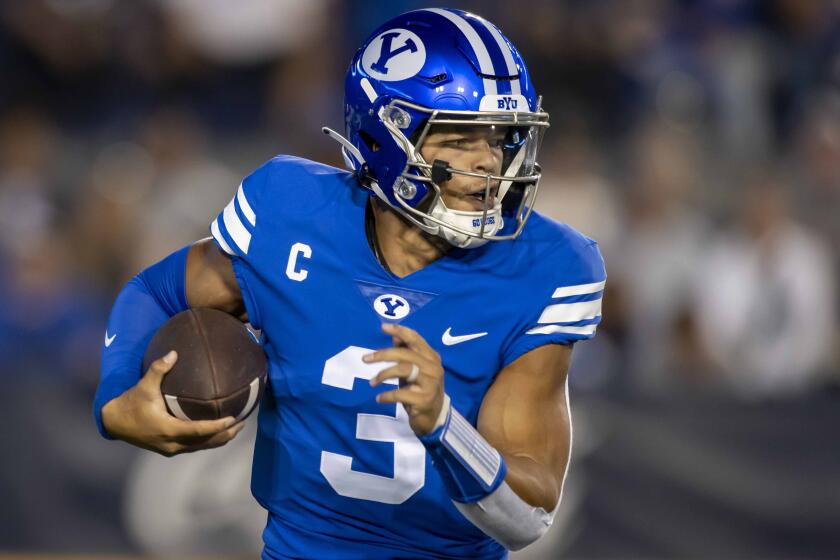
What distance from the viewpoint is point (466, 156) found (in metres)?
2.52

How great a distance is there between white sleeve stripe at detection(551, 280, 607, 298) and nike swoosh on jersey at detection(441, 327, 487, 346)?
0.18 metres

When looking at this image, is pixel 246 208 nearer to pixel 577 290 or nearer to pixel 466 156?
pixel 466 156

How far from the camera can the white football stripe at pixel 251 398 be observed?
2.40 meters

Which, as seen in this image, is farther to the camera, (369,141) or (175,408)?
(369,141)

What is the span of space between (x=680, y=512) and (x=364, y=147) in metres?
2.31

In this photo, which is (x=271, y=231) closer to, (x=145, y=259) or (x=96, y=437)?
(x=96, y=437)

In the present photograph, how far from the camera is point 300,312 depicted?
8.37 ft

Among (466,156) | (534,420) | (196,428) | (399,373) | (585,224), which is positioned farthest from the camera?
(585,224)

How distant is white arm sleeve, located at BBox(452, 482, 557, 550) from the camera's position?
7.24 feet

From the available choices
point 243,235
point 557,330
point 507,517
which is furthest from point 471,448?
point 243,235

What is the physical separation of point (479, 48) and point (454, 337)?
0.61 meters

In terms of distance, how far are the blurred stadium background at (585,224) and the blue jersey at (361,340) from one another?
168cm

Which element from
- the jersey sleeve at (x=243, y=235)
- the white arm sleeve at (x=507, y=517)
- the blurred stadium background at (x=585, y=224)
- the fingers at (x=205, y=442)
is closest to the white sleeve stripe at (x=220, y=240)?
the jersey sleeve at (x=243, y=235)

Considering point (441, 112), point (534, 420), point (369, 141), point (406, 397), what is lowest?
point (534, 420)
